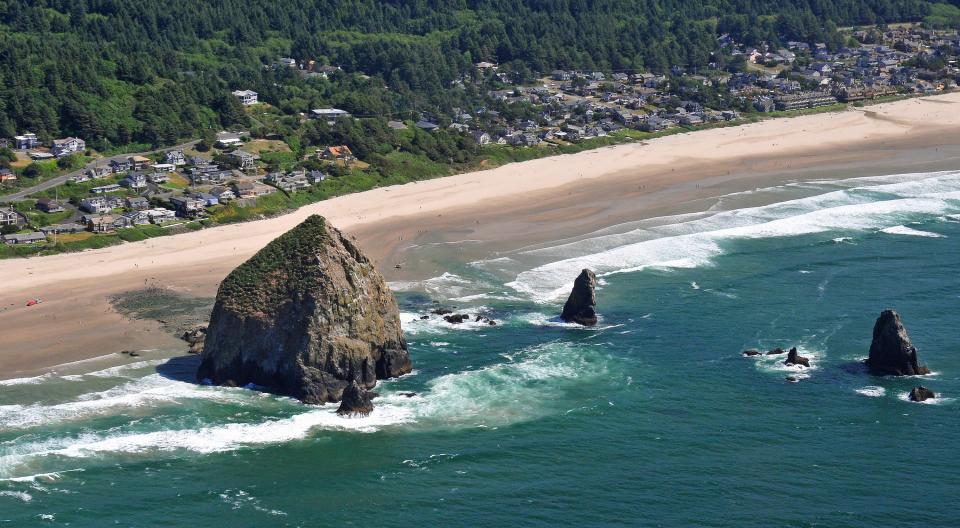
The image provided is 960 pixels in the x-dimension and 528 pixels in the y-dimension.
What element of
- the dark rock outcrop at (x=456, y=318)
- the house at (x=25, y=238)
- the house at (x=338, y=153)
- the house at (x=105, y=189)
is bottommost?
the dark rock outcrop at (x=456, y=318)

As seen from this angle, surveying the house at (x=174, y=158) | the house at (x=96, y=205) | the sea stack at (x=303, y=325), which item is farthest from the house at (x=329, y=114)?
the sea stack at (x=303, y=325)

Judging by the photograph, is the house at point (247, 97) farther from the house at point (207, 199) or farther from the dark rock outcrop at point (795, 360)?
the dark rock outcrop at point (795, 360)

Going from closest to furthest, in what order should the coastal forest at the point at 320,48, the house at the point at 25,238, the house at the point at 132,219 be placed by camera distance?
the house at the point at 25,238 < the house at the point at 132,219 < the coastal forest at the point at 320,48

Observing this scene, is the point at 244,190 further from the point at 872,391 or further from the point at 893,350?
the point at 872,391

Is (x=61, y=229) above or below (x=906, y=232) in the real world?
above

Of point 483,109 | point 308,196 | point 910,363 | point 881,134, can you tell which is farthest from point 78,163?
point 881,134

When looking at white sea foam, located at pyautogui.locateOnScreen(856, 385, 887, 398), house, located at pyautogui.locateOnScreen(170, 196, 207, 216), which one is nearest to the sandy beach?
house, located at pyautogui.locateOnScreen(170, 196, 207, 216)

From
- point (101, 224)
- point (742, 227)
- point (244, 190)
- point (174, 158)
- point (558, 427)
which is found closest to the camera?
point (558, 427)

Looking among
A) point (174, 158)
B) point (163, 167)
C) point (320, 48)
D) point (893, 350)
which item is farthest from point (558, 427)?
point (320, 48)

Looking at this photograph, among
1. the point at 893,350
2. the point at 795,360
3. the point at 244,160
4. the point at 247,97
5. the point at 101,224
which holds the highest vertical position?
the point at 247,97
